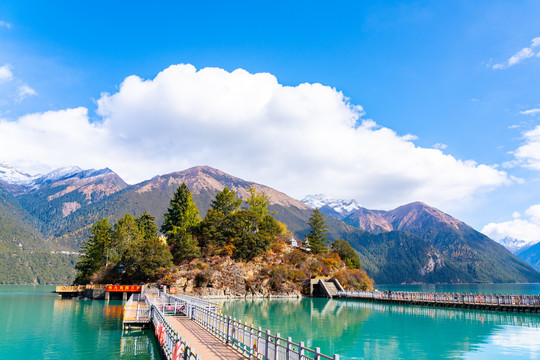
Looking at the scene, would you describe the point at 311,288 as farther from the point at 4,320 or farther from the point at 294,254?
the point at 4,320

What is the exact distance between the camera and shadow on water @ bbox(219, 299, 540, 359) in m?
32.3

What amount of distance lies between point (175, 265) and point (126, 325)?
60153 millimetres

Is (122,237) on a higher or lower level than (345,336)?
higher

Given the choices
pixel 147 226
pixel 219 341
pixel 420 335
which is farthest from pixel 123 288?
pixel 219 341

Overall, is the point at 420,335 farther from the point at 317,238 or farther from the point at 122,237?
the point at 317,238

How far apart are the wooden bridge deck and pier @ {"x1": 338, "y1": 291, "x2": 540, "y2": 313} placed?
57.1 metres

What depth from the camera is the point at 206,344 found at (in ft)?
77.4

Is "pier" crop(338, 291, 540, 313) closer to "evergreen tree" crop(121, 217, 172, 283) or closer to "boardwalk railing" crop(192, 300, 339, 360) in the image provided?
"evergreen tree" crop(121, 217, 172, 283)

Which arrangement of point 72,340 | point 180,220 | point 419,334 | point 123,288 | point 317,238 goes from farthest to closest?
point 317,238 < point 180,220 < point 123,288 < point 419,334 < point 72,340

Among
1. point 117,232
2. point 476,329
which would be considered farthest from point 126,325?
point 117,232

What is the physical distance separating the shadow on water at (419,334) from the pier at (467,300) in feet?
9.74

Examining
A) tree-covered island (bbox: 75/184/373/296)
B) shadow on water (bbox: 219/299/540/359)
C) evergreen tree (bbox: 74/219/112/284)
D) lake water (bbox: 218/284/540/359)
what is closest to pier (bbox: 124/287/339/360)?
lake water (bbox: 218/284/540/359)

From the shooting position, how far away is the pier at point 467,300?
2480 inches

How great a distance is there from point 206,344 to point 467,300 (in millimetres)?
63436
